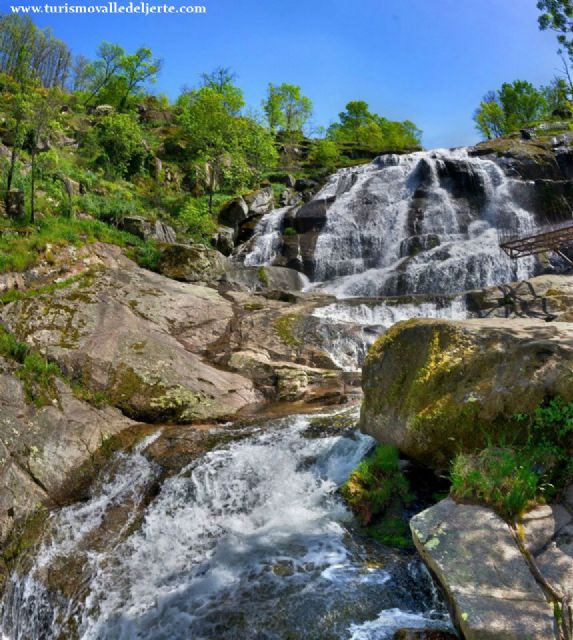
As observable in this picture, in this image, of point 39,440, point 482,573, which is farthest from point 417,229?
point 482,573

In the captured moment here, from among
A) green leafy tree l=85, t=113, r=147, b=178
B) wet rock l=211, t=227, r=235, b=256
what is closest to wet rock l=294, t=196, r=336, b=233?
wet rock l=211, t=227, r=235, b=256

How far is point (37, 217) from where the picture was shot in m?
18.9

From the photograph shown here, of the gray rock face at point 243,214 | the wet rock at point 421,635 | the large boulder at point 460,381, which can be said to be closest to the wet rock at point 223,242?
the gray rock face at point 243,214

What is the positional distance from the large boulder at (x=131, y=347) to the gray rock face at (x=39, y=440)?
97cm

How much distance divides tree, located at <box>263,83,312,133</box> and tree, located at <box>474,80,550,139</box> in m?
24.9

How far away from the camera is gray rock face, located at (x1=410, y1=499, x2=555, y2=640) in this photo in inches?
149

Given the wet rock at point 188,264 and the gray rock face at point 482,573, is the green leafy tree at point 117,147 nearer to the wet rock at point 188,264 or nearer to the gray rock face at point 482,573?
the wet rock at point 188,264

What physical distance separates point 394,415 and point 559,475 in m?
2.57

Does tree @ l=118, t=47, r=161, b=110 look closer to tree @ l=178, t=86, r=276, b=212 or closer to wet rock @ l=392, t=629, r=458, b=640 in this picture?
tree @ l=178, t=86, r=276, b=212

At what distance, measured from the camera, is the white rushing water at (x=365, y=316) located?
51.4 feet

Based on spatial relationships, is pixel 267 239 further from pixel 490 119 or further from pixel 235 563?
pixel 490 119

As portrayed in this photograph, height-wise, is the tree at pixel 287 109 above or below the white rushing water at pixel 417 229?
above

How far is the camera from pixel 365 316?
711 inches

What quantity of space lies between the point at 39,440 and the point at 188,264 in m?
12.2
